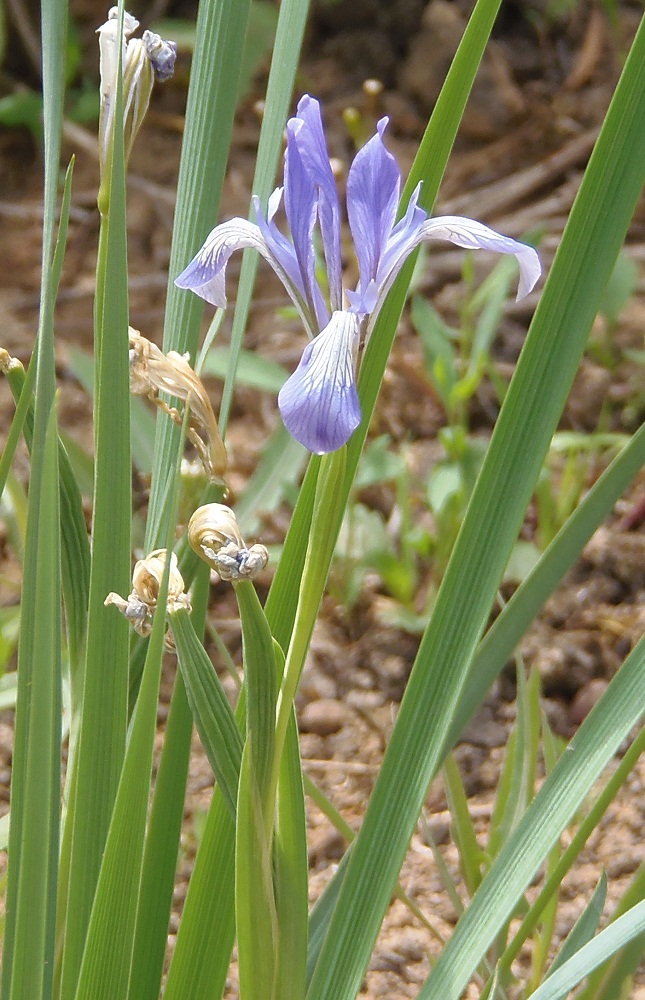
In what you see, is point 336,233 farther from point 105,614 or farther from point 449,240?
point 105,614

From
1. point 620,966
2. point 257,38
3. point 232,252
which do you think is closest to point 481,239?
point 232,252

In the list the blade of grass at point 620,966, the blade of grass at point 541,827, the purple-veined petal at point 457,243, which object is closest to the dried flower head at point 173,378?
the purple-veined petal at point 457,243

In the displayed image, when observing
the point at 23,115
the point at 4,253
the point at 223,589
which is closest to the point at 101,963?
the point at 223,589

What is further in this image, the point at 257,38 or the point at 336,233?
the point at 257,38

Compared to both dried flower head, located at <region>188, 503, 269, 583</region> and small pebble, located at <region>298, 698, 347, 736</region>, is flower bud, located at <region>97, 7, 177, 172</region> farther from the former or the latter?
small pebble, located at <region>298, 698, 347, 736</region>

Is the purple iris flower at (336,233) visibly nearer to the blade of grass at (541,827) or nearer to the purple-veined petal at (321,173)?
the purple-veined petal at (321,173)

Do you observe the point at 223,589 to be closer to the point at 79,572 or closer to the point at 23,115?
the point at 79,572

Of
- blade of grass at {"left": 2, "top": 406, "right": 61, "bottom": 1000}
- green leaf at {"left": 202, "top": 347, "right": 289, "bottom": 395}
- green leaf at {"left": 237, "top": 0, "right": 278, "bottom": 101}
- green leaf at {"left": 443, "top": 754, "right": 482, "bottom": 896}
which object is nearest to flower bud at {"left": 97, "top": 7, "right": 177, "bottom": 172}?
blade of grass at {"left": 2, "top": 406, "right": 61, "bottom": 1000}
